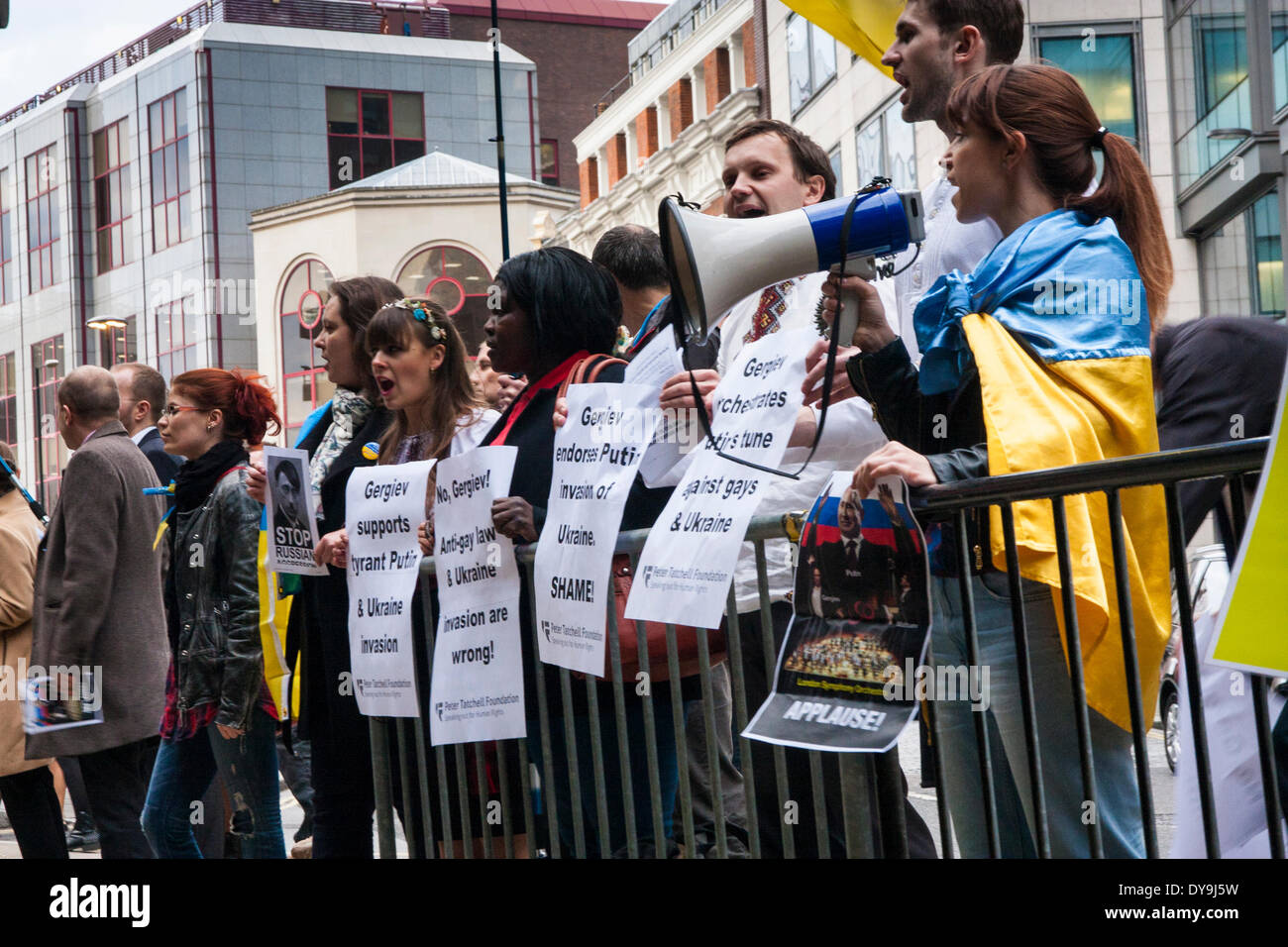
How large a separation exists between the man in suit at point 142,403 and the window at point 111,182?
3344 cm

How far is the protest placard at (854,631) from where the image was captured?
281 centimetres

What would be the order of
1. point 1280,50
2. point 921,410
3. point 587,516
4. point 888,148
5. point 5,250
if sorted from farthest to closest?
point 5,250 < point 888,148 < point 1280,50 < point 587,516 < point 921,410

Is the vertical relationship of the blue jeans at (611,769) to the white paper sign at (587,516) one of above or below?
below

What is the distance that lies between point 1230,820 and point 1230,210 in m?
21.1

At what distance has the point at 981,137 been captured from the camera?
3217mm

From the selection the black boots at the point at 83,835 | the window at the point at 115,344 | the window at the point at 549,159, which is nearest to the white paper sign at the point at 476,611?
the black boots at the point at 83,835

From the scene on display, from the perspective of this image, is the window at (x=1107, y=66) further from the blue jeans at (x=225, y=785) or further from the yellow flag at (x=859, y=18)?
the blue jeans at (x=225, y=785)

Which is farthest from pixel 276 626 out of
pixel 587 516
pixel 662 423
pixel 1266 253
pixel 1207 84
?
pixel 1207 84

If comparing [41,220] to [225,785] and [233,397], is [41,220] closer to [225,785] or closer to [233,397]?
[233,397]

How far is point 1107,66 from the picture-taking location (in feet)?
80.6

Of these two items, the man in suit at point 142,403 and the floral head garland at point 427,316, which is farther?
the man in suit at point 142,403

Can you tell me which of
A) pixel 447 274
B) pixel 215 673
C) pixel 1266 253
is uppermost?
pixel 447 274

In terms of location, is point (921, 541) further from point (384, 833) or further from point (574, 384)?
point (384, 833)

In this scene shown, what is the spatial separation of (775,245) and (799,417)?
437mm
